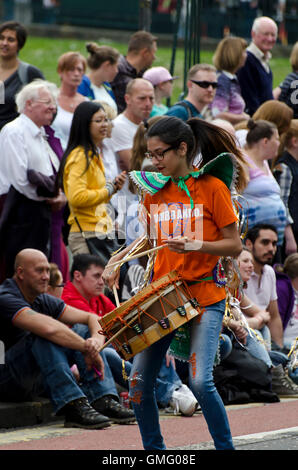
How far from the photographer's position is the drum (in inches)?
223

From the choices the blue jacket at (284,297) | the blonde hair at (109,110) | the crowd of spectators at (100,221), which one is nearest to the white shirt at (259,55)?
the crowd of spectators at (100,221)

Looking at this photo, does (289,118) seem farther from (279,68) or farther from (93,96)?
(279,68)

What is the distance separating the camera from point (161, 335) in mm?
5645

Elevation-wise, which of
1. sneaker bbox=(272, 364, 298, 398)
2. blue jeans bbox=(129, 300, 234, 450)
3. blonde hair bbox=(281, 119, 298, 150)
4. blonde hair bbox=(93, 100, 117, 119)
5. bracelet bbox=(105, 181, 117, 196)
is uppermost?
blonde hair bbox=(93, 100, 117, 119)

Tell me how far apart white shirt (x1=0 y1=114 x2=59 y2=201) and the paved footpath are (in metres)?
2.16

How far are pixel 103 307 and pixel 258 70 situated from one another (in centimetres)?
470

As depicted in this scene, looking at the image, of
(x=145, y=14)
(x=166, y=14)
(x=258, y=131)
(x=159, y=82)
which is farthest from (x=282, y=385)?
(x=166, y=14)

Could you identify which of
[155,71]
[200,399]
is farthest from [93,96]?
[200,399]

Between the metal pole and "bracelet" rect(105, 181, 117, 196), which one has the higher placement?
the metal pole

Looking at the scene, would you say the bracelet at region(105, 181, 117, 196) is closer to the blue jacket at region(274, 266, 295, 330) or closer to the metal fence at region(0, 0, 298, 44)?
the blue jacket at region(274, 266, 295, 330)

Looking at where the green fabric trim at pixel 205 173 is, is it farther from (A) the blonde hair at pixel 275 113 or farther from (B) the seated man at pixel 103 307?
(A) the blonde hair at pixel 275 113

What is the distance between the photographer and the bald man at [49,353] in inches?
298

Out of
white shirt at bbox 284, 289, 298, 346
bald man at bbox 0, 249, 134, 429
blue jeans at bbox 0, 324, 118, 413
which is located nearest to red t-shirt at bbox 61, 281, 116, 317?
bald man at bbox 0, 249, 134, 429
